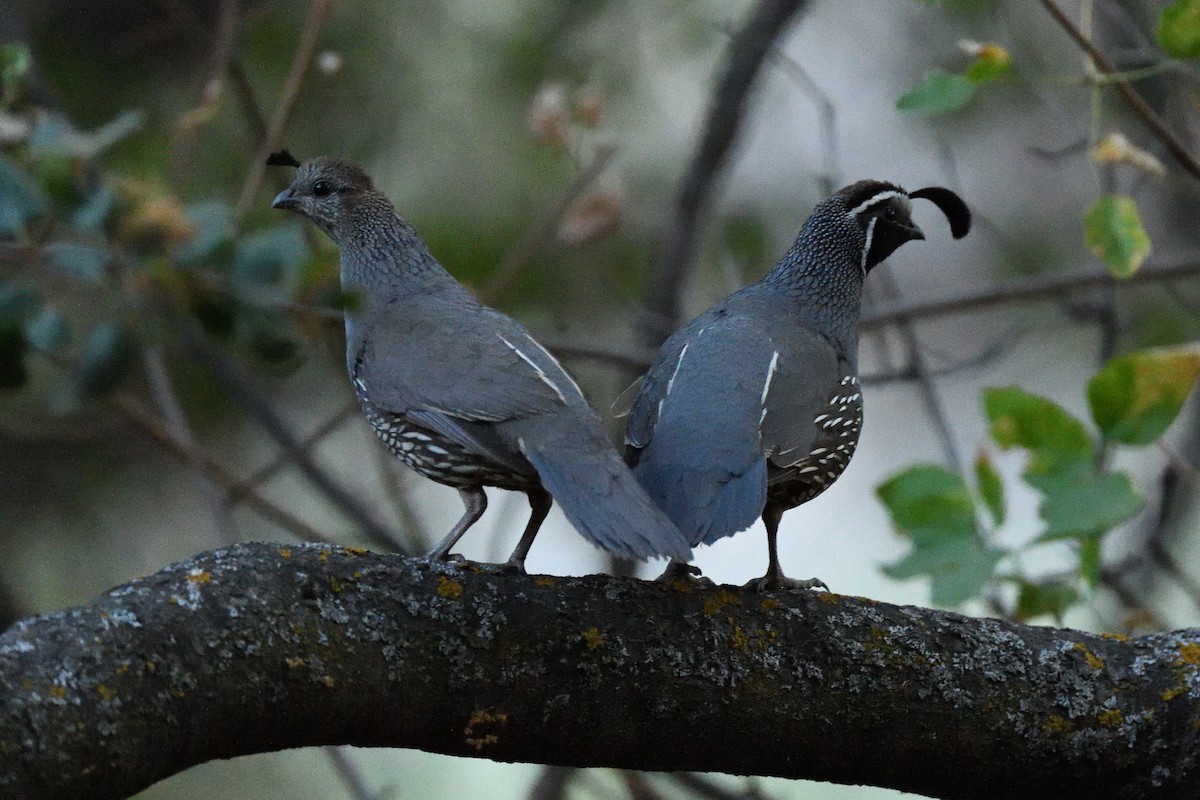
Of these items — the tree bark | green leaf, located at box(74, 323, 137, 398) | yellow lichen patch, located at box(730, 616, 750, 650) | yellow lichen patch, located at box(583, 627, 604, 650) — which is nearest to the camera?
green leaf, located at box(74, 323, 137, 398)

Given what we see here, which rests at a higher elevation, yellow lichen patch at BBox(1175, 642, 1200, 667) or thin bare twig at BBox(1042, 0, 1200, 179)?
thin bare twig at BBox(1042, 0, 1200, 179)

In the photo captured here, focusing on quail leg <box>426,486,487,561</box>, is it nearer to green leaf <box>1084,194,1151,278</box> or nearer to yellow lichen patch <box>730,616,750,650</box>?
yellow lichen patch <box>730,616,750,650</box>

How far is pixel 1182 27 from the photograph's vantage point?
136 inches

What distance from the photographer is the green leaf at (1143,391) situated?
3.59 meters

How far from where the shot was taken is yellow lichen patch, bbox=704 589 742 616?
2.91 m

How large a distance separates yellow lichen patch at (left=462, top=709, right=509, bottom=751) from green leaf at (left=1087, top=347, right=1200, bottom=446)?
5.93ft

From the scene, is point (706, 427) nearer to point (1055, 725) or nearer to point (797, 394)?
point (797, 394)

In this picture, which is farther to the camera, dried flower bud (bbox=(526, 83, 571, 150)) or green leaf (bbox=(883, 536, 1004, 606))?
dried flower bud (bbox=(526, 83, 571, 150))

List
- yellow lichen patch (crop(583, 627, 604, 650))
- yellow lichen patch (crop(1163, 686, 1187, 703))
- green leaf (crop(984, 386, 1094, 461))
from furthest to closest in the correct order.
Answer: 1. green leaf (crop(984, 386, 1094, 461))
2. yellow lichen patch (crop(1163, 686, 1187, 703))
3. yellow lichen patch (crop(583, 627, 604, 650))

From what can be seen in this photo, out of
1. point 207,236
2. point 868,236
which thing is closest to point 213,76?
point 868,236

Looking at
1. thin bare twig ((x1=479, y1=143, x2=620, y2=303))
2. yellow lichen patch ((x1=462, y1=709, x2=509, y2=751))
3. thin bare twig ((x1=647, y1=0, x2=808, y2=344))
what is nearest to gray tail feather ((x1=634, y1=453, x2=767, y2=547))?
yellow lichen patch ((x1=462, y1=709, x2=509, y2=751))

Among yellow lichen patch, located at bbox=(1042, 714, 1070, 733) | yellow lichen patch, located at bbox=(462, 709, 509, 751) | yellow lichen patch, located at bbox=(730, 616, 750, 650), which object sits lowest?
yellow lichen patch, located at bbox=(462, 709, 509, 751)

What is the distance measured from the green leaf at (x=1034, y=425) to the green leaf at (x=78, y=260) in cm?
224

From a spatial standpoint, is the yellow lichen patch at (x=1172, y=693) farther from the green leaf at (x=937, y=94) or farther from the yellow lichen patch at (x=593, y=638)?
the green leaf at (x=937, y=94)
